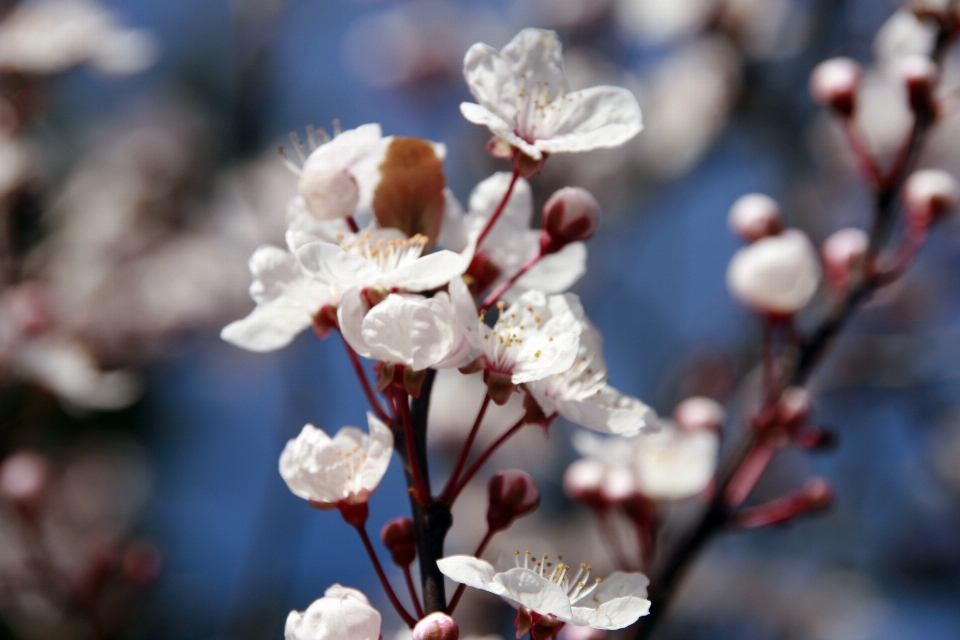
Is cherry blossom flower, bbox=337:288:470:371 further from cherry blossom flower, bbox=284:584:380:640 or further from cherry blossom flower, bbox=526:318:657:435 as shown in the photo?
cherry blossom flower, bbox=284:584:380:640

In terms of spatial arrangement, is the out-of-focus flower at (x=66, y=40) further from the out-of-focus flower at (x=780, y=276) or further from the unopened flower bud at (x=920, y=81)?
the unopened flower bud at (x=920, y=81)

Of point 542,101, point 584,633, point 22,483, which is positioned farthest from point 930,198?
point 22,483

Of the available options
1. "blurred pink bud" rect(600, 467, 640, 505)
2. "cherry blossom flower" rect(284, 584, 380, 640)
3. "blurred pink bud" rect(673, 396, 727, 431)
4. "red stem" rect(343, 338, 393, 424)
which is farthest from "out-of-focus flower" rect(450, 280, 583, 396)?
"blurred pink bud" rect(673, 396, 727, 431)

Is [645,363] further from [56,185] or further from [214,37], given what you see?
[214,37]

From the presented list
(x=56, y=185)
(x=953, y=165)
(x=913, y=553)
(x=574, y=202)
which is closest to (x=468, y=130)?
(x=56, y=185)

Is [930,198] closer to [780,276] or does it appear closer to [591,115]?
[780,276]
